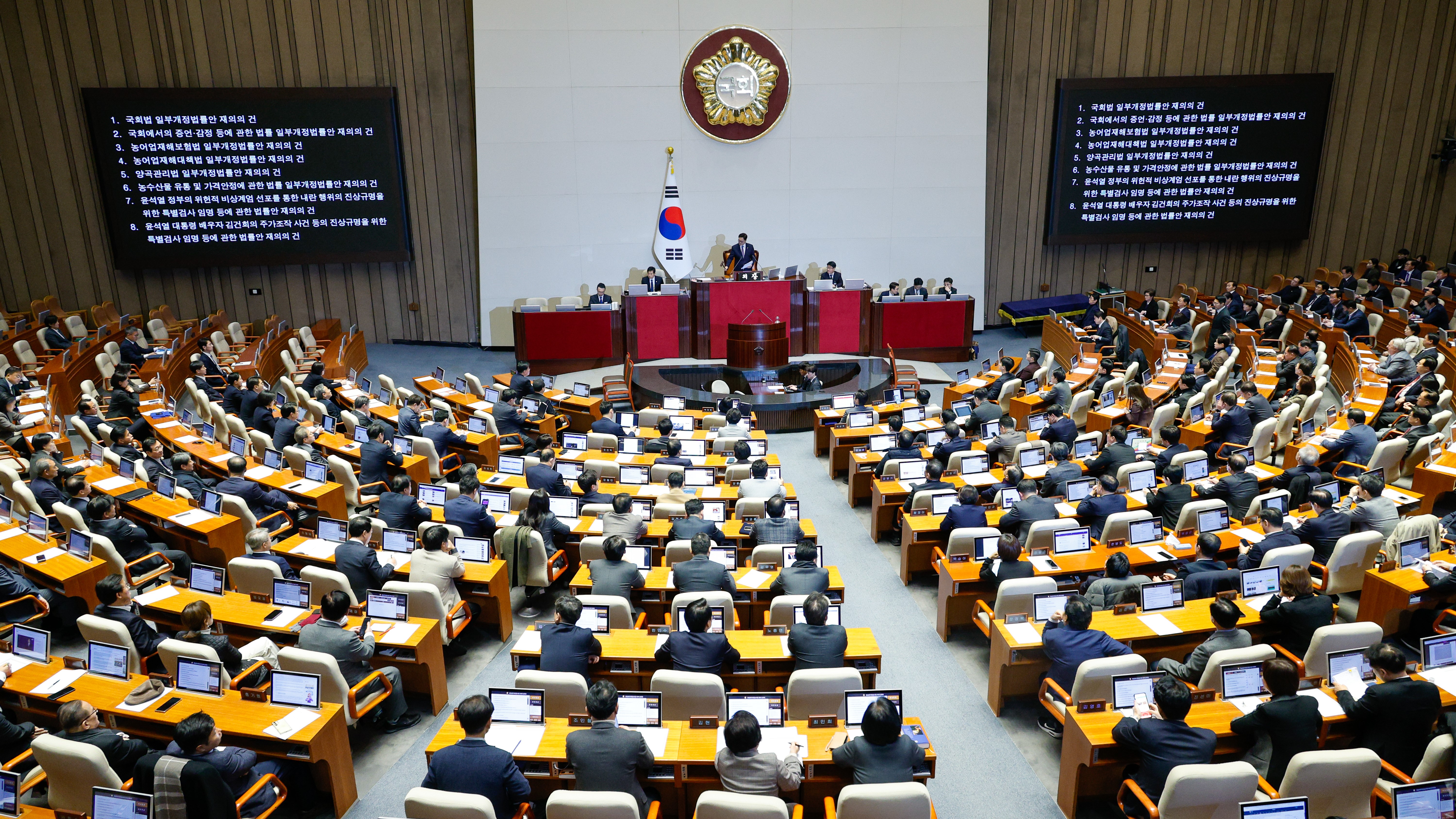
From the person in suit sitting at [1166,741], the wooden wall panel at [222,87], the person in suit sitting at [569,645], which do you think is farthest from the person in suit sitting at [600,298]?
the person in suit sitting at [1166,741]

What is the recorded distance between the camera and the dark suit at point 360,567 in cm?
713

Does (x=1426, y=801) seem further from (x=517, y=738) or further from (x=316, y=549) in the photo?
(x=316, y=549)

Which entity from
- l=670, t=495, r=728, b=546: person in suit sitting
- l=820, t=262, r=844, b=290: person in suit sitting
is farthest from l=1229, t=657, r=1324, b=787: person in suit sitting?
l=820, t=262, r=844, b=290: person in suit sitting

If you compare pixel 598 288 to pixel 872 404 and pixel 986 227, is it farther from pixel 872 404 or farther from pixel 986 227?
pixel 986 227

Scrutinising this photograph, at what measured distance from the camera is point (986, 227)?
19.0 metres

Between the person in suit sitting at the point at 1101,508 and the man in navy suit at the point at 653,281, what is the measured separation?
10176 millimetres

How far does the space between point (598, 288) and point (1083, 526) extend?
38.7ft

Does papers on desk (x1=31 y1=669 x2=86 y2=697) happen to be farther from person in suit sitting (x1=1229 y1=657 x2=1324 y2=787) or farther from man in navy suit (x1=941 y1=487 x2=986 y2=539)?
person in suit sitting (x1=1229 y1=657 x2=1324 y2=787)

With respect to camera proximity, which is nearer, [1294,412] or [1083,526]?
[1083,526]

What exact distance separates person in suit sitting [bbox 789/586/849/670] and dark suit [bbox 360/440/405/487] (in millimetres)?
5880

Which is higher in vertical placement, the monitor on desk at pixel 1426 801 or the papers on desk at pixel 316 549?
the monitor on desk at pixel 1426 801

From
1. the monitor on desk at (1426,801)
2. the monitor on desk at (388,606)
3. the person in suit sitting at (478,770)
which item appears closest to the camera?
the monitor on desk at (1426,801)

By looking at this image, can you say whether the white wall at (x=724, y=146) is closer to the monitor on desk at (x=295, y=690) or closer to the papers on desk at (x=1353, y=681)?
the monitor on desk at (x=295, y=690)

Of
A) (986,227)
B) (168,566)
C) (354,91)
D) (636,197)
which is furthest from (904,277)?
(168,566)
